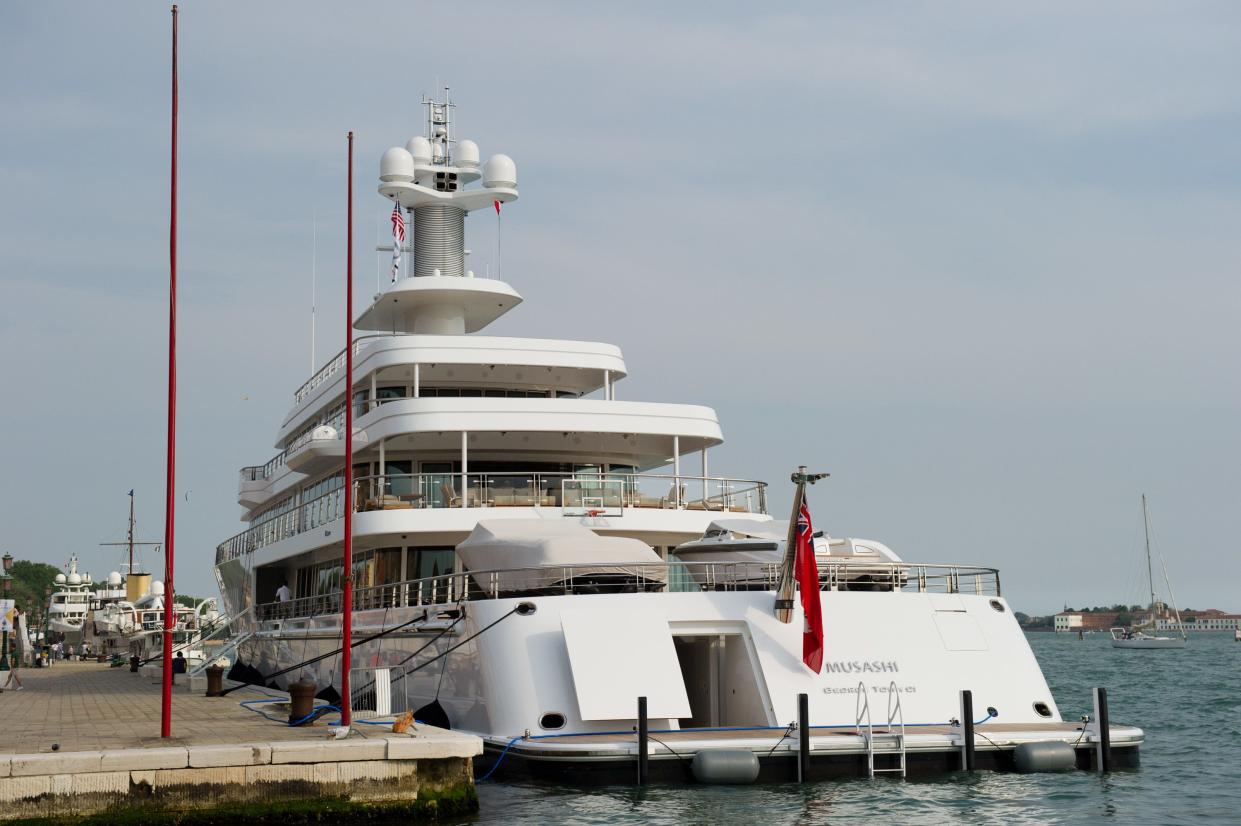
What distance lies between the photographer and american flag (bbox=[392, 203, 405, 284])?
102ft

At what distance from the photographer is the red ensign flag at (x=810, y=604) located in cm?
1683

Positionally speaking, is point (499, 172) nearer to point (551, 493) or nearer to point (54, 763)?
point (551, 493)

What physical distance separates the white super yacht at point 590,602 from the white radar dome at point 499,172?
10.8ft

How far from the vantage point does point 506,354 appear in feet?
81.0

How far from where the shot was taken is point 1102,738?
55.4 feet

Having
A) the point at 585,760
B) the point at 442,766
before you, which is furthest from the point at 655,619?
the point at 442,766

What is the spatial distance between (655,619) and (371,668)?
6042mm

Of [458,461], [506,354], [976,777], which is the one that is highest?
[506,354]

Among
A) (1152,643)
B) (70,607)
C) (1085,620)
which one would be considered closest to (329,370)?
(70,607)

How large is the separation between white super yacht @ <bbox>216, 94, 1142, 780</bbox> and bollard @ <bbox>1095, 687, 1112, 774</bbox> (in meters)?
0.12

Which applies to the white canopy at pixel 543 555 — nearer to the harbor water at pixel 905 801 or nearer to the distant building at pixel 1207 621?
the harbor water at pixel 905 801

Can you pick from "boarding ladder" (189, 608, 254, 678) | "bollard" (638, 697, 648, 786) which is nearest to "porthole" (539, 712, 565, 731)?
"bollard" (638, 697, 648, 786)

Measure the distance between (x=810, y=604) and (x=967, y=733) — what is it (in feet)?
7.97

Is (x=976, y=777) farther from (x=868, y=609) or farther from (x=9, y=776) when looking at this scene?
(x=9, y=776)
